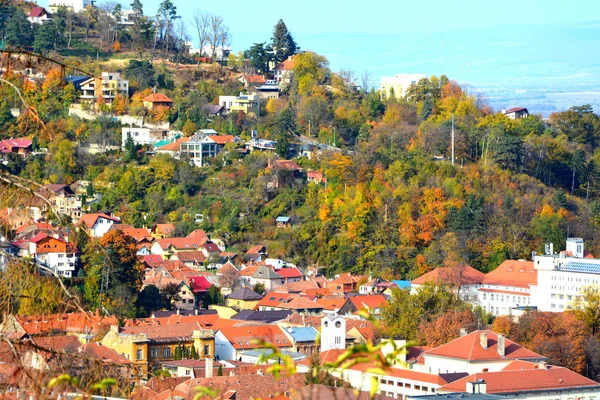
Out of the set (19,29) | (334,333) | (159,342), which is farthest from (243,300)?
(19,29)

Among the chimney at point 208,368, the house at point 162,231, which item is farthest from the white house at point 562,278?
the chimney at point 208,368

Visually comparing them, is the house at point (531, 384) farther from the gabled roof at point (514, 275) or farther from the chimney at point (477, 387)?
the gabled roof at point (514, 275)

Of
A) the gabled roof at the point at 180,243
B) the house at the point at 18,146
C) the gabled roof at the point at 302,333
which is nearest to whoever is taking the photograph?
the gabled roof at the point at 302,333

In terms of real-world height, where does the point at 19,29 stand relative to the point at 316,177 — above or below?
above

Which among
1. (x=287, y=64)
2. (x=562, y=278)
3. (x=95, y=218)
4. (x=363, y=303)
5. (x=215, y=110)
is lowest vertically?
(x=363, y=303)

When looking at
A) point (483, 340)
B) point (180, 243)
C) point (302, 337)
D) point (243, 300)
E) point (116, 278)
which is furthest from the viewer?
point (180, 243)

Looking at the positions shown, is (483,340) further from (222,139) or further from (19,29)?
(19,29)

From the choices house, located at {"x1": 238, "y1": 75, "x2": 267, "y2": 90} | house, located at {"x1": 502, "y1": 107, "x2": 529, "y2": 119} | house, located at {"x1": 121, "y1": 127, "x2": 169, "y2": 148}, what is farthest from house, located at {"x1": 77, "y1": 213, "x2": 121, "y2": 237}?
house, located at {"x1": 502, "y1": 107, "x2": 529, "y2": 119}
